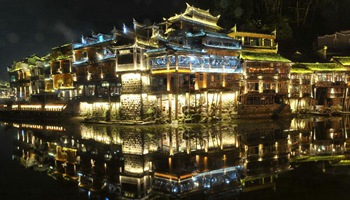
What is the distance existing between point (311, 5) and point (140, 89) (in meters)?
51.0

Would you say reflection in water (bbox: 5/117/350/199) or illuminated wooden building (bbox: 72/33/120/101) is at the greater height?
illuminated wooden building (bbox: 72/33/120/101)

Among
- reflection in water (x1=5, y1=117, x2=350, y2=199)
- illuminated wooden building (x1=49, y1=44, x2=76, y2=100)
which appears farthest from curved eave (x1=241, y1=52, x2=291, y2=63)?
illuminated wooden building (x1=49, y1=44, x2=76, y2=100)

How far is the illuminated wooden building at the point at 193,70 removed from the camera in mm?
31438

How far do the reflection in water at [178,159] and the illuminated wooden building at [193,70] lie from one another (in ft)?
23.3

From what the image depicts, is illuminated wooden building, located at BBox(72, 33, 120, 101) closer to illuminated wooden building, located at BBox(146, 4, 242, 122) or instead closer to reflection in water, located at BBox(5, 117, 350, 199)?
illuminated wooden building, located at BBox(146, 4, 242, 122)

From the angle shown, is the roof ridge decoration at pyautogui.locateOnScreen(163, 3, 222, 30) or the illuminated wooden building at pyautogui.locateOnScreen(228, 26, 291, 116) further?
the illuminated wooden building at pyautogui.locateOnScreen(228, 26, 291, 116)

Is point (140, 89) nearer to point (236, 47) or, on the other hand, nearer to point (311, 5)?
point (236, 47)

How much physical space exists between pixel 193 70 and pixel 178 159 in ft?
60.7

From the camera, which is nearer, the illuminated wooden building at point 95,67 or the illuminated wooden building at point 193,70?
the illuminated wooden building at point 193,70

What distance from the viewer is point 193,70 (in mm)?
32938

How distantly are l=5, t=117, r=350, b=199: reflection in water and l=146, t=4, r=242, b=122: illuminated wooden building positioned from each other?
7102 millimetres

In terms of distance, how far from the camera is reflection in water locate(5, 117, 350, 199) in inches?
464

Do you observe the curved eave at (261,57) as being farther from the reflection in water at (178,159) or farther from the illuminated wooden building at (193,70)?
the reflection in water at (178,159)

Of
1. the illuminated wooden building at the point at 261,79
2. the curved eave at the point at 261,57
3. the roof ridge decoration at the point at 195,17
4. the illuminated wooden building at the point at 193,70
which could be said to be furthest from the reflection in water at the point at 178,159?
the roof ridge decoration at the point at 195,17
